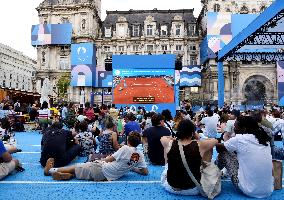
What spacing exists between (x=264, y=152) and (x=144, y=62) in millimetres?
22176

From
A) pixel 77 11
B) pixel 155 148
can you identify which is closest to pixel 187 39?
pixel 77 11

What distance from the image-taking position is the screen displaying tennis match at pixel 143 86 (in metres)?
26.7

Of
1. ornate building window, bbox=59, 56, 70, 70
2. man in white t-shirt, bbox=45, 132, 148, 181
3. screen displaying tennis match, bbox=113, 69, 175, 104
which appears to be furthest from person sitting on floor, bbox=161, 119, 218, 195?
ornate building window, bbox=59, 56, 70, 70

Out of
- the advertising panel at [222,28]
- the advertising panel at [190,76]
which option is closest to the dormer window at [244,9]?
the advertising panel at [222,28]

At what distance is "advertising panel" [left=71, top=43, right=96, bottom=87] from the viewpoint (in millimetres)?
47844

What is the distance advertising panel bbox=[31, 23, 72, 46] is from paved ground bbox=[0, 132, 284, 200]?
45939mm

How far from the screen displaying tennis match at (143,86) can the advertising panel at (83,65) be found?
2108 centimetres

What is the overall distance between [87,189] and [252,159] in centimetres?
289

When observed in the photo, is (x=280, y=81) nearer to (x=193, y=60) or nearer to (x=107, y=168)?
(x=193, y=60)

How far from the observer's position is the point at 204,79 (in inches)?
2037

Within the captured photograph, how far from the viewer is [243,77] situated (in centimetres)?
4781

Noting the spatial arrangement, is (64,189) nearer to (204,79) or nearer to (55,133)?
(55,133)

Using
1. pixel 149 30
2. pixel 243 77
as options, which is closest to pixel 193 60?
pixel 149 30

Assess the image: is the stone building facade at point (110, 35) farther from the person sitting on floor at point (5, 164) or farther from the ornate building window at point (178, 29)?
the person sitting on floor at point (5, 164)
